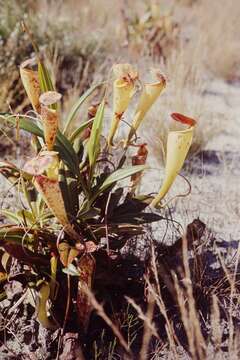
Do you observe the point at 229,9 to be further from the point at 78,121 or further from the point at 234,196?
the point at 234,196

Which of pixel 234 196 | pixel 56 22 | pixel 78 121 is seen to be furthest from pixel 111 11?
pixel 234 196

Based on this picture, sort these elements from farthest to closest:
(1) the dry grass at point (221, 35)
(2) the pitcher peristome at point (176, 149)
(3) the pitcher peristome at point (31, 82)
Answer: (1) the dry grass at point (221, 35) → (3) the pitcher peristome at point (31, 82) → (2) the pitcher peristome at point (176, 149)

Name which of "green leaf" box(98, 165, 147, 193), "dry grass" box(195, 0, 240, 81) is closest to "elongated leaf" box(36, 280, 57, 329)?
"green leaf" box(98, 165, 147, 193)

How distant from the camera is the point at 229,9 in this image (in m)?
6.69

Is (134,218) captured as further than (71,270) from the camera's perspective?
Yes

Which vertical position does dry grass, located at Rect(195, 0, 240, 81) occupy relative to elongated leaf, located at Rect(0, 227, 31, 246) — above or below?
below

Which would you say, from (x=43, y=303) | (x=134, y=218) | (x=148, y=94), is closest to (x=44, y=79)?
(x=148, y=94)

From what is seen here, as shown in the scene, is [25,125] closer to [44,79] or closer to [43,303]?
[44,79]

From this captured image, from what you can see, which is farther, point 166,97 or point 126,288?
point 166,97

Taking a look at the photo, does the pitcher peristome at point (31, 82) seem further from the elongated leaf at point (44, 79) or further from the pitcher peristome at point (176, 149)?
the pitcher peristome at point (176, 149)

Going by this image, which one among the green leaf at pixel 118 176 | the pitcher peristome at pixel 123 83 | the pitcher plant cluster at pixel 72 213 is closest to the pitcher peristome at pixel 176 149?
the pitcher plant cluster at pixel 72 213

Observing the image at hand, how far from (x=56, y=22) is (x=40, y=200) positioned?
366cm

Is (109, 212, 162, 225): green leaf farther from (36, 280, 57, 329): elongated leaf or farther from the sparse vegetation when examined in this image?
(36, 280, 57, 329): elongated leaf

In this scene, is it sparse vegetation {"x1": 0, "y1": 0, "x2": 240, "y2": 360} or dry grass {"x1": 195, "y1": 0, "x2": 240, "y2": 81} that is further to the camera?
dry grass {"x1": 195, "y1": 0, "x2": 240, "y2": 81}
